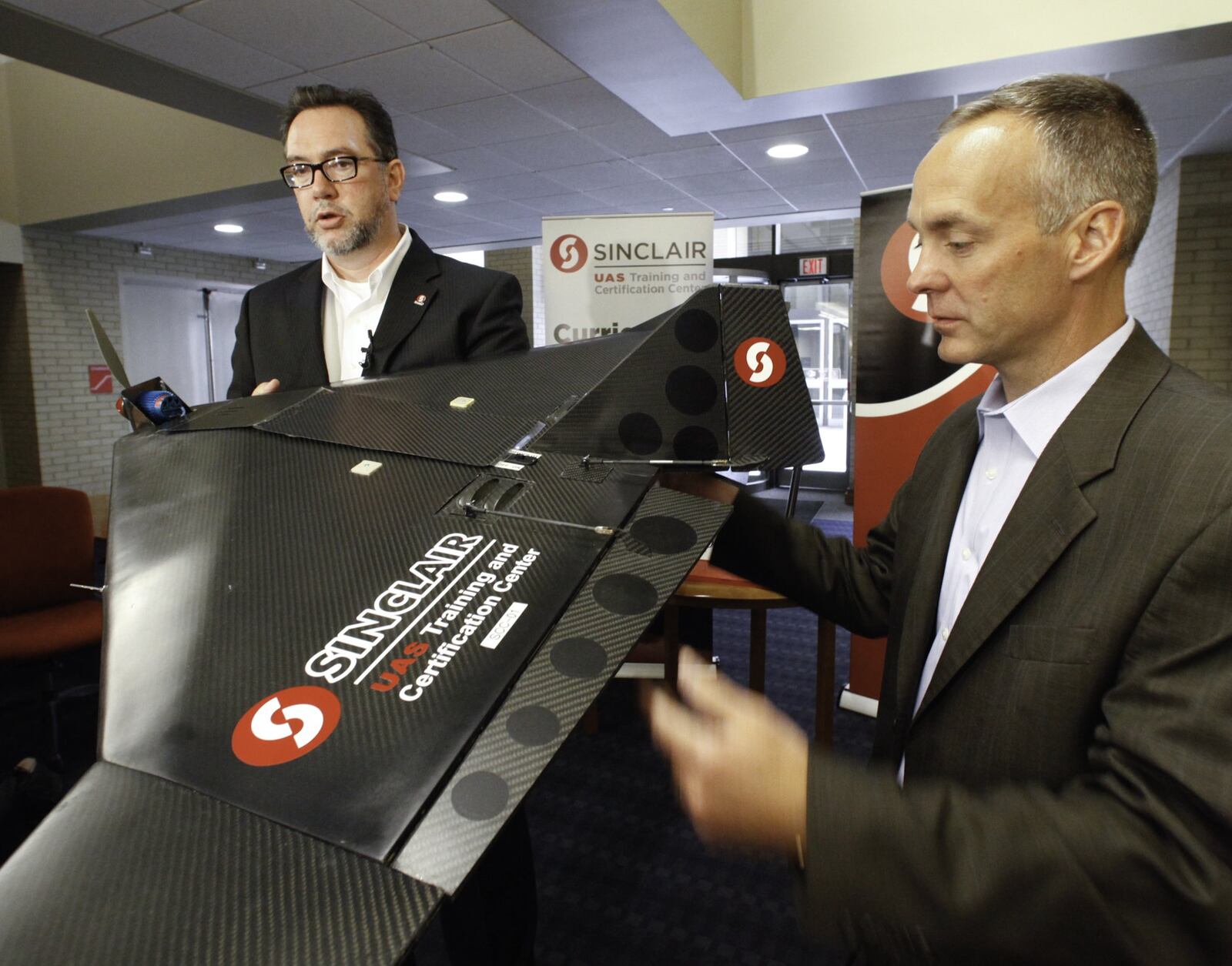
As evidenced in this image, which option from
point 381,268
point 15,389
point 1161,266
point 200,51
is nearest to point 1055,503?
point 381,268

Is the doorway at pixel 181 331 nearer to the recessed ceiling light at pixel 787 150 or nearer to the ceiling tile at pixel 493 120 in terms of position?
the ceiling tile at pixel 493 120

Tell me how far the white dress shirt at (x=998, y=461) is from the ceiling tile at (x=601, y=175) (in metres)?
5.21

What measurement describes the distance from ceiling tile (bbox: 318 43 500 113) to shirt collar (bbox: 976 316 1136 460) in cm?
366

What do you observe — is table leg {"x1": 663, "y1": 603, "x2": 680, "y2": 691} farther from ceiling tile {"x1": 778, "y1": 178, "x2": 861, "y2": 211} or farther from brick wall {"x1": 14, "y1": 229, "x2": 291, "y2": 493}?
brick wall {"x1": 14, "y1": 229, "x2": 291, "y2": 493}

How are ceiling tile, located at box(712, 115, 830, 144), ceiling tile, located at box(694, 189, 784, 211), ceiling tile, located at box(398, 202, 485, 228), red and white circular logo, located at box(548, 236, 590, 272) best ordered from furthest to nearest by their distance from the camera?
1. ceiling tile, located at box(398, 202, 485, 228)
2. ceiling tile, located at box(694, 189, 784, 211)
3. ceiling tile, located at box(712, 115, 830, 144)
4. red and white circular logo, located at box(548, 236, 590, 272)

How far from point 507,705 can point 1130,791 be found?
1.55 feet

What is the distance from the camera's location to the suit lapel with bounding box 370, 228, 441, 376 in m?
1.35

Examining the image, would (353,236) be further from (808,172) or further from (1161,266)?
(1161,266)

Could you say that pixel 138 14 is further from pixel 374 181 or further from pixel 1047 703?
pixel 1047 703

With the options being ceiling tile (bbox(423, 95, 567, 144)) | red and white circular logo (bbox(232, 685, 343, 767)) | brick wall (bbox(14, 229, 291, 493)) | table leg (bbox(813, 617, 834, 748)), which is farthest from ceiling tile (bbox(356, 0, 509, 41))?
brick wall (bbox(14, 229, 291, 493))

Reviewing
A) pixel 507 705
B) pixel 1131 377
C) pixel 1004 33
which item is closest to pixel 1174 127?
pixel 1004 33

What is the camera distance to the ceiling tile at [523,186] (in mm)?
6043

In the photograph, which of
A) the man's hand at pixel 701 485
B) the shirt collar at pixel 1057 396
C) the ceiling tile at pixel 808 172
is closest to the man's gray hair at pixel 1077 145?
the shirt collar at pixel 1057 396

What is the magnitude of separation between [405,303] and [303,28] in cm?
287
